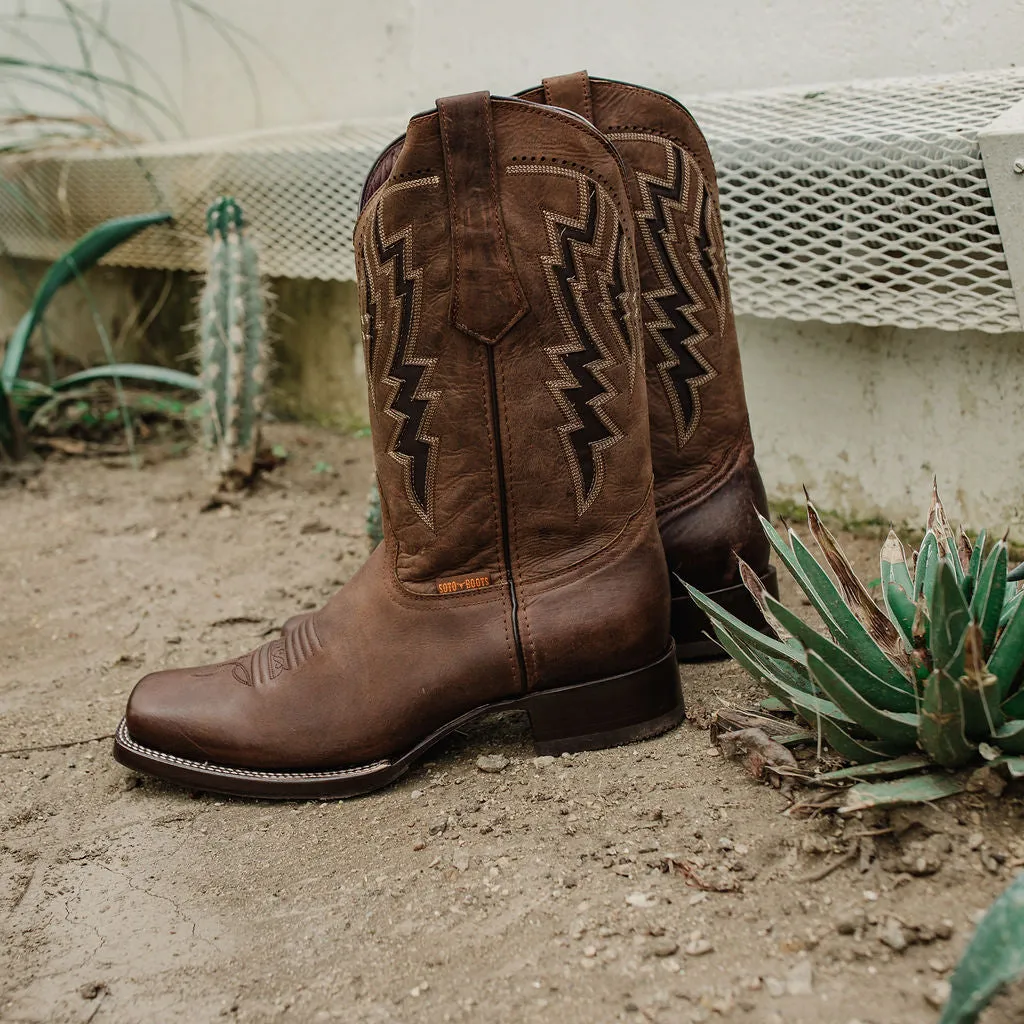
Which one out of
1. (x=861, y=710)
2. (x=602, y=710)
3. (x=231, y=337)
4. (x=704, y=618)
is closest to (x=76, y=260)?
(x=231, y=337)

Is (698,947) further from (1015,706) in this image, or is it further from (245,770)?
(245,770)

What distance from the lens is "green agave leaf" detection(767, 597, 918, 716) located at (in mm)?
1220

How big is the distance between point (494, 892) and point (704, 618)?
27.1 inches

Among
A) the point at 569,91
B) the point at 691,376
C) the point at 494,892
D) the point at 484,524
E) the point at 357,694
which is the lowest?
the point at 494,892

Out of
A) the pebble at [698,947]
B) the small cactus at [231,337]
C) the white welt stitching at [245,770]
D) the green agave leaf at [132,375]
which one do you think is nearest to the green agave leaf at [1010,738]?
the pebble at [698,947]

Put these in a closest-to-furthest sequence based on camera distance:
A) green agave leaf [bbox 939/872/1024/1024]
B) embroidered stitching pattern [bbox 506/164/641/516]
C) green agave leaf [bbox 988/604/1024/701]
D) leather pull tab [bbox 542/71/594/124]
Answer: green agave leaf [bbox 939/872/1024/1024]
green agave leaf [bbox 988/604/1024/701]
embroidered stitching pattern [bbox 506/164/641/516]
leather pull tab [bbox 542/71/594/124]

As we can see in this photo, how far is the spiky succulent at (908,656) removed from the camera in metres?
1.14

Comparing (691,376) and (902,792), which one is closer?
(902,792)

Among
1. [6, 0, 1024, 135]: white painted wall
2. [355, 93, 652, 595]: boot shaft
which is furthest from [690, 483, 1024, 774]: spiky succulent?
[6, 0, 1024, 135]: white painted wall

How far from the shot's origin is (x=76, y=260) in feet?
10.2

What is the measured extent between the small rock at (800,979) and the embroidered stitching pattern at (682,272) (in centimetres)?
87

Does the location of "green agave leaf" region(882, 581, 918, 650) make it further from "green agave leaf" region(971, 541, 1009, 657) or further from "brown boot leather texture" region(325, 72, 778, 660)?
"brown boot leather texture" region(325, 72, 778, 660)

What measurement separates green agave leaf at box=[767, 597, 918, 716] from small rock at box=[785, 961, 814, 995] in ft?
0.94

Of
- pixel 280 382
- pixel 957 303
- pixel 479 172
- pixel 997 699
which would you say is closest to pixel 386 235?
pixel 479 172
